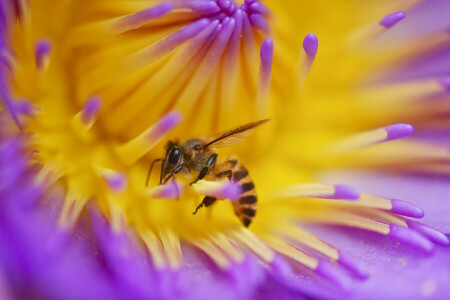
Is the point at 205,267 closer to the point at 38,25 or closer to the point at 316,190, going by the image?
the point at 316,190

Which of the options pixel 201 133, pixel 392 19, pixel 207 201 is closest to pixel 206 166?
pixel 207 201

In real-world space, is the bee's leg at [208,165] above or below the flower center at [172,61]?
below

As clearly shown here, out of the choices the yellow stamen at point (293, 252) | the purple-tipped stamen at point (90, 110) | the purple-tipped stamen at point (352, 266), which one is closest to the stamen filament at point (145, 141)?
the purple-tipped stamen at point (90, 110)

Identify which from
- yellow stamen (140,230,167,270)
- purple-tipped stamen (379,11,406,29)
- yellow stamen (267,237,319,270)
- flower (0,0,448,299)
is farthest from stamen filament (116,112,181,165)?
purple-tipped stamen (379,11,406,29)

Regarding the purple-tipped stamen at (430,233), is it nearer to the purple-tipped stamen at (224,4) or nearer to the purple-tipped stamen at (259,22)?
the purple-tipped stamen at (259,22)

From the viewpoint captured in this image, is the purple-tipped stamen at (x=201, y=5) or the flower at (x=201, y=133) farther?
the purple-tipped stamen at (x=201, y=5)

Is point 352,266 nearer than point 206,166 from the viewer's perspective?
Yes

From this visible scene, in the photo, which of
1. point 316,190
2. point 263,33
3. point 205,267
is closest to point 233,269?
point 205,267

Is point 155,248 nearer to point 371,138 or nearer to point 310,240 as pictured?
point 310,240
